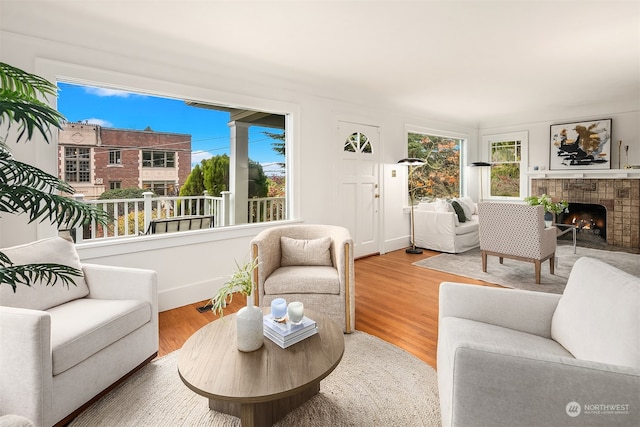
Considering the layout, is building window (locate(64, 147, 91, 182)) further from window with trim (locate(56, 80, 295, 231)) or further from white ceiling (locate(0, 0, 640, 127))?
white ceiling (locate(0, 0, 640, 127))

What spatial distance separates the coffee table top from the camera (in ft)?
4.19

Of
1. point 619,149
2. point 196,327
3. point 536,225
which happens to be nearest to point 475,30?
point 536,225

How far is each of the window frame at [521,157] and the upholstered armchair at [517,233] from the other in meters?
3.06

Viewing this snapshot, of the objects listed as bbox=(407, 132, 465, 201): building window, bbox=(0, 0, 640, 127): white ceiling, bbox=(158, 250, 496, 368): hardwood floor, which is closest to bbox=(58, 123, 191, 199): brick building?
bbox=(0, 0, 640, 127): white ceiling

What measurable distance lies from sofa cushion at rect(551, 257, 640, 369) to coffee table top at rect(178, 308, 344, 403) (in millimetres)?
999

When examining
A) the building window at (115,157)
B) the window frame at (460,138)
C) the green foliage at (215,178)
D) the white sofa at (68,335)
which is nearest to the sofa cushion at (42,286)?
the white sofa at (68,335)

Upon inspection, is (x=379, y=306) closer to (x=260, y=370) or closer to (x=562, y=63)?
(x=260, y=370)

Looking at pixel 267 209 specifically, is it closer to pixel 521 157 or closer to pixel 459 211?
pixel 459 211

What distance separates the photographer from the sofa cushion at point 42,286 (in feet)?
5.79

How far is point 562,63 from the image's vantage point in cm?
360

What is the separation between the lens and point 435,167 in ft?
21.7

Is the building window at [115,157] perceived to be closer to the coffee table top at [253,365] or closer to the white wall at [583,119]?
the coffee table top at [253,365]

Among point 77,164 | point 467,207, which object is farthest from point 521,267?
point 77,164

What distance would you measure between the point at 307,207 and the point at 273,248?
1.46m
